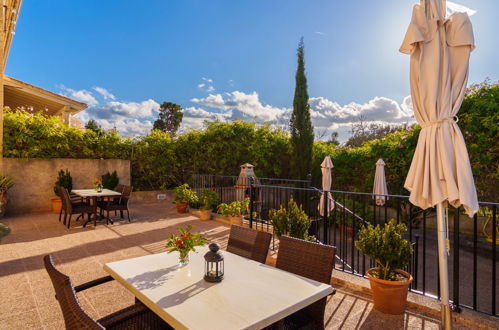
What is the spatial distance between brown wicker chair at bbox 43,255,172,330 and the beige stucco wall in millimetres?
7713

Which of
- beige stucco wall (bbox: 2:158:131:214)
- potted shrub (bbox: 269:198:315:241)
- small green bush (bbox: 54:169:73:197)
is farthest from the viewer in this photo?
small green bush (bbox: 54:169:73:197)

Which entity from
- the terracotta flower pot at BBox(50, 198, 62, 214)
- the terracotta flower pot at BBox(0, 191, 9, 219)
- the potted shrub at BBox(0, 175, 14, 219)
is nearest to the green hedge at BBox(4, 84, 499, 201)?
the potted shrub at BBox(0, 175, 14, 219)

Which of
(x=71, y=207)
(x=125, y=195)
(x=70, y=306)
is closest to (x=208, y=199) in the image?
(x=125, y=195)

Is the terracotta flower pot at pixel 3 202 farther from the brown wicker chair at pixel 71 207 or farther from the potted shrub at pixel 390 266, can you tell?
the potted shrub at pixel 390 266

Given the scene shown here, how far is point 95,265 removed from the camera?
3.83 meters

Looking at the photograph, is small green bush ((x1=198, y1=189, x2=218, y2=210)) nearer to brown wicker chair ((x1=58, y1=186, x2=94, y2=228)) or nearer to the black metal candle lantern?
brown wicker chair ((x1=58, y1=186, x2=94, y2=228))

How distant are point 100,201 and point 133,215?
3.39 feet

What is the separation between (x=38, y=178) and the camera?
7.79 m

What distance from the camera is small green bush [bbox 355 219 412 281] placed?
2.59 metres

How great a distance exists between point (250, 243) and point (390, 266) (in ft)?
4.63

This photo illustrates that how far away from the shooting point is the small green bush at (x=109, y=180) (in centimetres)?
877

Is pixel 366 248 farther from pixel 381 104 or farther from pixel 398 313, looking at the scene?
pixel 381 104

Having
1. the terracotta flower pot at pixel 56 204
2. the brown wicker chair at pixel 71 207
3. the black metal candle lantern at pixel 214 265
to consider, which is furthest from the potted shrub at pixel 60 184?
the black metal candle lantern at pixel 214 265

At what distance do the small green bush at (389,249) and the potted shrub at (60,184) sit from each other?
8012 mm
